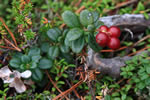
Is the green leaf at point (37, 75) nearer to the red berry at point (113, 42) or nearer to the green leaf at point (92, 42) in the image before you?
the green leaf at point (92, 42)

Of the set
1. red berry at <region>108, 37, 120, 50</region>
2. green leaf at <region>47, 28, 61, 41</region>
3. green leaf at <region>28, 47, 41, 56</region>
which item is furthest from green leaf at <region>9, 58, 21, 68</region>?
red berry at <region>108, 37, 120, 50</region>

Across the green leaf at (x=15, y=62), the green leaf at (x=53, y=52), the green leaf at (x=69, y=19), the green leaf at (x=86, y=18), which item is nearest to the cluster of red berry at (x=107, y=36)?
the green leaf at (x=86, y=18)

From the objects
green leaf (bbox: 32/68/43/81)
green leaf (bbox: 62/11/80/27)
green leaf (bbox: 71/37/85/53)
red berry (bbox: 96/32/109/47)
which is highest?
green leaf (bbox: 62/11/80/27)

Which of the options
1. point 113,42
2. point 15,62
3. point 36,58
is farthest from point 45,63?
point 113,42

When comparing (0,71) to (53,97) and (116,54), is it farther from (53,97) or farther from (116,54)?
(116,54)

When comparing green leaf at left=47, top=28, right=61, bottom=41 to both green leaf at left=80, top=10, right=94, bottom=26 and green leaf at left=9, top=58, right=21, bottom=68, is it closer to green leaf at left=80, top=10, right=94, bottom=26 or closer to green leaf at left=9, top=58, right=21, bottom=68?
green leaf at left=80, top=10, right=94, bottom=26

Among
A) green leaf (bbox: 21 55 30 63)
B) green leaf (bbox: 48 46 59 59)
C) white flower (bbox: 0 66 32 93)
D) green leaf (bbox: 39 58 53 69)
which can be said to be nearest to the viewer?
white flower (bbox: 0 66 32 93)

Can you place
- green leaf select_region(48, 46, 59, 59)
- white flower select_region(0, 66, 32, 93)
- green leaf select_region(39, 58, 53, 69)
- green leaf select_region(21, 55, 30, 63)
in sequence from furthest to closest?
green leaf select_region(48, 46, 59, 59) → green leaf select_region(39, 58, 53, 69) → green leaf select_region(21, 55, 30, 63) → white flower select_region(0, 66, 32, 93)
